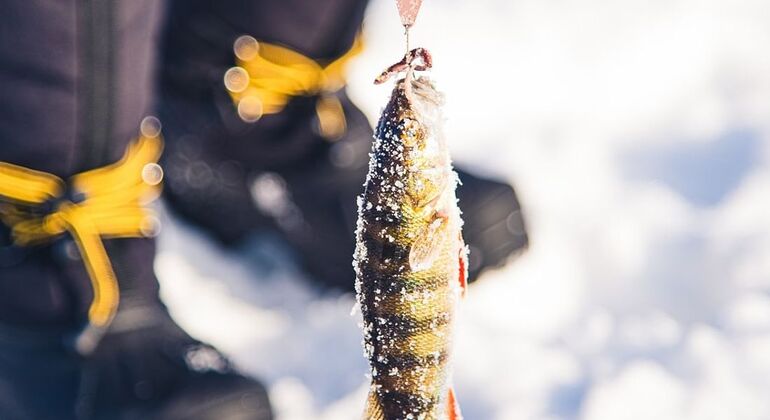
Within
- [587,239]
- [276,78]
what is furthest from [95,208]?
[587,239]

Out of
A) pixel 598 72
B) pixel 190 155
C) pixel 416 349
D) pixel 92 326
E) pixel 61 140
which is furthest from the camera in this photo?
pixel 598 72

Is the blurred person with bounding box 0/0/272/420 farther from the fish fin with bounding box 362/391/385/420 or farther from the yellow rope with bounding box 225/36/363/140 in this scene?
the fish fin with bounding box 362/391/385/420

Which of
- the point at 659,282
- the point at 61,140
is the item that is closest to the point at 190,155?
the point at 61,140

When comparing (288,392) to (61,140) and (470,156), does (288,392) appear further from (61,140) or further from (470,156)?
(470,156)

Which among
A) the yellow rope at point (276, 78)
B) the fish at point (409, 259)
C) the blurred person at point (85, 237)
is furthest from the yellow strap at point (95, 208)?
the fish at point (409, 259)

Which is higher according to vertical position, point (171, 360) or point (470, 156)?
point (470, 156)

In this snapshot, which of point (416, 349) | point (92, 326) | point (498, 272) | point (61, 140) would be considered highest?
point (498, 272)

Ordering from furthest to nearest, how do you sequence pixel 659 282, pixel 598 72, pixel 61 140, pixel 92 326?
pixel 598 72 < pixel 659 282 < pixel 92 326 < pixel 61 140

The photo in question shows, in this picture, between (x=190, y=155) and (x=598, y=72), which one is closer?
(x=190, y=155)
